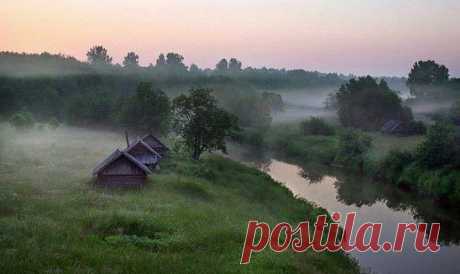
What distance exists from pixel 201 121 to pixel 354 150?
27282mm

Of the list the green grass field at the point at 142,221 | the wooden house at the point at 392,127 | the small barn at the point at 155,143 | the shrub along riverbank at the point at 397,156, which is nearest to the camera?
the green grass field at the point at 142,221

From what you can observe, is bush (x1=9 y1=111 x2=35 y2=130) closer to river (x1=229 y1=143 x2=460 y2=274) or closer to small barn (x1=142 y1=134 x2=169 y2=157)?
small barn (x1=142 y1=134 x2=169 y2=157)

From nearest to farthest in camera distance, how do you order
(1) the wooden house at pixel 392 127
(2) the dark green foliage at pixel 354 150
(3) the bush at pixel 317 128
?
1. (2) the dark green foliage at pixel 354 150
2. (1) the wooden house at pixel 392 127
3. (3) the bush at pixel 317 128

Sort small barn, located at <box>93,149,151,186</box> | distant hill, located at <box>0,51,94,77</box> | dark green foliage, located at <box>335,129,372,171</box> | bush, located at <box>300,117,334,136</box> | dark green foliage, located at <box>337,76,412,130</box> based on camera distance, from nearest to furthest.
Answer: small barn, located at <box>93,149,151,186</box> < dark green foliage, located at <box>335,129,372,171</box> < bush, located at <box>300,117,334,136</box> < dark green foliage, located at <box>337,76,412,130</box> < distant hill, located at <box>0,51,94,77</box>

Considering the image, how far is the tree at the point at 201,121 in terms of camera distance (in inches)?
1967

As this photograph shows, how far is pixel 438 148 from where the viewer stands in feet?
158

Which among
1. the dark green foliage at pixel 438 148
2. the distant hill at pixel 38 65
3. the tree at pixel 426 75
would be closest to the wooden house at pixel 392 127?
the dark green foliage at pixel 438 148

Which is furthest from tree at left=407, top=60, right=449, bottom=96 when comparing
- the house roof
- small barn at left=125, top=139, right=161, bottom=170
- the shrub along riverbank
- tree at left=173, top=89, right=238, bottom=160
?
small barn at left=125, top=139, right=161, bottom=170

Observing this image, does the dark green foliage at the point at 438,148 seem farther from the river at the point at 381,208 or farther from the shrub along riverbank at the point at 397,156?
the river at the point at 381,208

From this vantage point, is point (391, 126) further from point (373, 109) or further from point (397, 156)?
point (397, 156)

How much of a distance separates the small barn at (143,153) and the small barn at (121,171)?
8530 mm

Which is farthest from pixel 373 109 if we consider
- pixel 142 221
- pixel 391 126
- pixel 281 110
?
pixel 142 221

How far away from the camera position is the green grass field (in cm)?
1731

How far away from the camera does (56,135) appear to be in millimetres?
77938
